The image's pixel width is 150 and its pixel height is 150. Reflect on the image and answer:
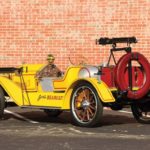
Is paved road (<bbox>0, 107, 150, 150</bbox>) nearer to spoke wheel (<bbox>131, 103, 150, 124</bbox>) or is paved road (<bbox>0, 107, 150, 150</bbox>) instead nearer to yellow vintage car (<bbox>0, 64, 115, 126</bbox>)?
spoke wheel (<bbox>131, 103, 150, 124</bbox>)

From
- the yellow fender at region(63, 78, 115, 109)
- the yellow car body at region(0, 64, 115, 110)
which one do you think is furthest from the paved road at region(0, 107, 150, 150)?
the yellow fender at region(63, 78, 115, 109)

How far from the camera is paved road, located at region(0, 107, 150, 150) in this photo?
8.93 meters

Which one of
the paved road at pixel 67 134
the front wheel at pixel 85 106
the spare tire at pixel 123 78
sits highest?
the spare tire at pixel 123 78

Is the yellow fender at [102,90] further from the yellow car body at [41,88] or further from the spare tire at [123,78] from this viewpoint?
the spare tire at [123,78]

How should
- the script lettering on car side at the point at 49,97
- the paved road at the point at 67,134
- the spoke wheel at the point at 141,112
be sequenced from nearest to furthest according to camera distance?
1. the paved road at the point at 67,134
2. the script lettering on car side at the point at 49,97
3. the spoke wheel at the point at 141,112

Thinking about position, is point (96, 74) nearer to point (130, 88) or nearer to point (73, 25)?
point (130, 88)

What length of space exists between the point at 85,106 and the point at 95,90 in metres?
0.44

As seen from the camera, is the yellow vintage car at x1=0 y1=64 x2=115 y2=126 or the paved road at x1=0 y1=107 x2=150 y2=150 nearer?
the paved road at x1=0 y1=107 x2=150 y2=150

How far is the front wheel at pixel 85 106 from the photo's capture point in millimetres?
10844

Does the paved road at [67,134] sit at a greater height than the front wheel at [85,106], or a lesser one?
lesser

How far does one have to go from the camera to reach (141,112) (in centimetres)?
1208

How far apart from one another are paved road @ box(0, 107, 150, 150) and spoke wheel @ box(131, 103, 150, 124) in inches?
5.8

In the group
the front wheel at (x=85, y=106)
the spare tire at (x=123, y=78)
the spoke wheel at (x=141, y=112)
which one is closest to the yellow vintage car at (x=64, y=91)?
the front wheel at (x=85, y=106)

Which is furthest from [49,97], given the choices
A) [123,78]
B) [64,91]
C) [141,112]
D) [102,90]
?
[141,112]
